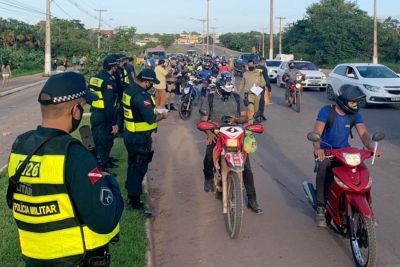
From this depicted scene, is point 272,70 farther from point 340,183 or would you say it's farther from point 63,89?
point 63,89

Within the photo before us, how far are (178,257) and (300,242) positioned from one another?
1.33m

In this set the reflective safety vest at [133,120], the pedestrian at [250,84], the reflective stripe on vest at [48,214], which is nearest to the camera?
the reflective stripe on vest at [48,214]

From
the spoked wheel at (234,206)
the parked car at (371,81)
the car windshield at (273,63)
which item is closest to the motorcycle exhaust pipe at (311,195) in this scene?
the spoked wheel at (234,206)

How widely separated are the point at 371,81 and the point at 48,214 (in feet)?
52.7

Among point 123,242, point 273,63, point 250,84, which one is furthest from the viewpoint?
point 273,63

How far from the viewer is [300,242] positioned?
547 cm

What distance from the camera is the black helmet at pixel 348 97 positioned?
17.0ft

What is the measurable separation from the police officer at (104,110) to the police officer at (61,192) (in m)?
5.56

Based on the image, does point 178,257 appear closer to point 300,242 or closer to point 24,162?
point 300,242

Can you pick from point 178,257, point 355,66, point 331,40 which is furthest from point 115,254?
point 331,40

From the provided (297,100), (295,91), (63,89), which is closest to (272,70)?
(295,91)

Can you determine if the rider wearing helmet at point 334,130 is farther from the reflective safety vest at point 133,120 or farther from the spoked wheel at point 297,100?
the spoked wheel at point 297,100

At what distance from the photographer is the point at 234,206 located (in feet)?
18.2

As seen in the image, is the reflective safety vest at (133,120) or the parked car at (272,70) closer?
the reflective safety vest at (133,120)
